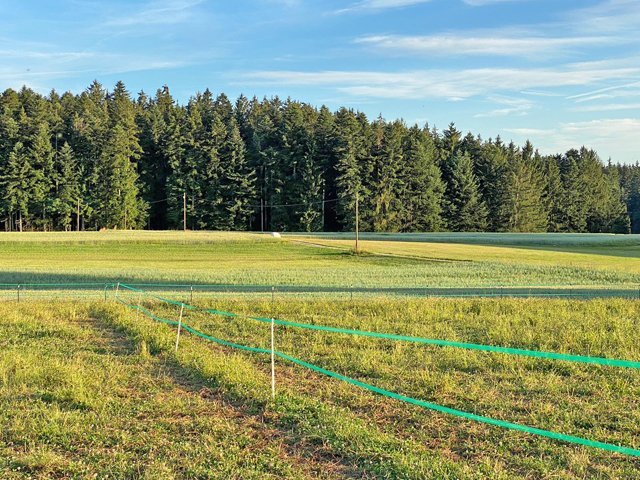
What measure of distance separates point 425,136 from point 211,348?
93.8 m

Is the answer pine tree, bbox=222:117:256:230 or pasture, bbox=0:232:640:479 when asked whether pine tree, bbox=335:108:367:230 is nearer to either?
pine tree, bbox=222:117:256:230

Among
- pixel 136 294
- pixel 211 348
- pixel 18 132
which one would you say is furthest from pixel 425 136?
pixel 211 348

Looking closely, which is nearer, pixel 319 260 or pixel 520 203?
pixel 319 260

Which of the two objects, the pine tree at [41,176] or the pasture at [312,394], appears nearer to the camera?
the pasture at [312,394]

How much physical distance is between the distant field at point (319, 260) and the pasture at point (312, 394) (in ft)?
46.0

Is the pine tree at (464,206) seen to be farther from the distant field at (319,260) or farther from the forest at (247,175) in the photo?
the distant field at (319,260)

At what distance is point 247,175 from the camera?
91375 mm

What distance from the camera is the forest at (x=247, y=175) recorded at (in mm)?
86688

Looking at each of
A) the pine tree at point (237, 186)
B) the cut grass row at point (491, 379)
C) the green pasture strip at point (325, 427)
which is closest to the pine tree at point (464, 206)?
the pine tree at point (237, 186)

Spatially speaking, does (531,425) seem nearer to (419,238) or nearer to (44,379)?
(44,379)

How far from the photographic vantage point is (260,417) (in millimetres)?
6684

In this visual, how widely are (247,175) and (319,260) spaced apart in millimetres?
46364

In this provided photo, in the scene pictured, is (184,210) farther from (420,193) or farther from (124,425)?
(124,425)

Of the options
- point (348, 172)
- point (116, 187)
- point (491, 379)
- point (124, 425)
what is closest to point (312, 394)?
point (124, 425)
